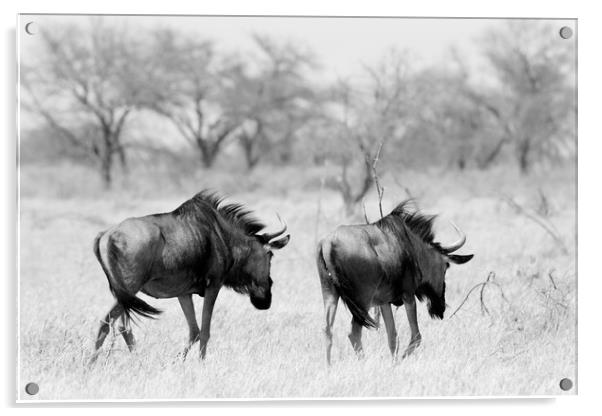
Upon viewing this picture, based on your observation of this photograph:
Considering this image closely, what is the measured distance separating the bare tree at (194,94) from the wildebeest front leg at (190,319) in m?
2.70

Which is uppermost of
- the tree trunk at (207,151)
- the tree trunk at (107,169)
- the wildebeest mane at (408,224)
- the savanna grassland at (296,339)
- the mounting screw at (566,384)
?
the tree trunk at (207,151)

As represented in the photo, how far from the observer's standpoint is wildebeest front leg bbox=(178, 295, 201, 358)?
5.11 m

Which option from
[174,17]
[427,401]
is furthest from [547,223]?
[174,17]

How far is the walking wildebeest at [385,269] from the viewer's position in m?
4.79

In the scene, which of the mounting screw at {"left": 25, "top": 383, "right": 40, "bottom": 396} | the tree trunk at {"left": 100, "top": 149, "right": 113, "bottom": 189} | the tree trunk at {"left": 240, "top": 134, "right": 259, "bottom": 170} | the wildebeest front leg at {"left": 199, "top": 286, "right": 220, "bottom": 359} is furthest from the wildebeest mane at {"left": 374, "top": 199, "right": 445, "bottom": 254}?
the tree trunk at {"left": 240, "top": 134, "right": 259, "bottom": 170}

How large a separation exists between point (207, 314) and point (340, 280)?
2.58ft

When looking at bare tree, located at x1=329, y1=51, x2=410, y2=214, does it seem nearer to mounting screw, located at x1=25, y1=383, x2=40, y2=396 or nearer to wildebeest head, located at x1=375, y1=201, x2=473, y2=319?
wildebeest head, located at x1=375, y1=201, x2=473, y2=319

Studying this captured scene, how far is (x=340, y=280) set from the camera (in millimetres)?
4773

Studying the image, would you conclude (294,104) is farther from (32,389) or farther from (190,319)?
(32,389)

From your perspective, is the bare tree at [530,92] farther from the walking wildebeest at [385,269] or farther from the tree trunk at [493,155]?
the walking wildebeest at [385,269]

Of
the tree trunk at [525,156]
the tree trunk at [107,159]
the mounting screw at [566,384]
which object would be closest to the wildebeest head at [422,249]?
the mounting screw at [566,384]
